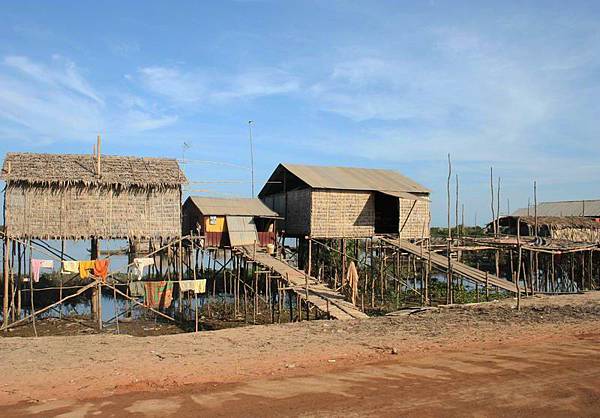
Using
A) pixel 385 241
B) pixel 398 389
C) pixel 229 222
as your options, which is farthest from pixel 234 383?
pixel 385 241

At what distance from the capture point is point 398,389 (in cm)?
744

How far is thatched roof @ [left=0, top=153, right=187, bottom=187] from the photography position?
17078 mm

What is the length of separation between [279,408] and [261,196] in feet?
71.2

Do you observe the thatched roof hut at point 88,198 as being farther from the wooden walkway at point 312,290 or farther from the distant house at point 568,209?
the distant house at point 568,209

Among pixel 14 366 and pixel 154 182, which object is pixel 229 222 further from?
pixel 14 366

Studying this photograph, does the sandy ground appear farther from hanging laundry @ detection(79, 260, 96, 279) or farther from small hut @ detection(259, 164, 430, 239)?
small hut @ detection(259, 164, 430, 239)

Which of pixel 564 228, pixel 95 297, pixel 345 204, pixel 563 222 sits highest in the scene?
pixel 345 204

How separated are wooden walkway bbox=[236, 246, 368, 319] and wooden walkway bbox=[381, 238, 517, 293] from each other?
12.3 feet

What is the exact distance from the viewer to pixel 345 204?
22656mm

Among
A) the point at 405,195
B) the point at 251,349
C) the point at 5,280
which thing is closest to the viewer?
the point at 251,349

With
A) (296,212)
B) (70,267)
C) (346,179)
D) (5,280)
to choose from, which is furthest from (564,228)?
(5,280)

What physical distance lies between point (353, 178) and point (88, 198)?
11856 millimetres

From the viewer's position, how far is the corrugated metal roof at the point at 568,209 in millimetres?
40250

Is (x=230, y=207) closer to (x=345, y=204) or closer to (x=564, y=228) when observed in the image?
(x=345, y=204)
